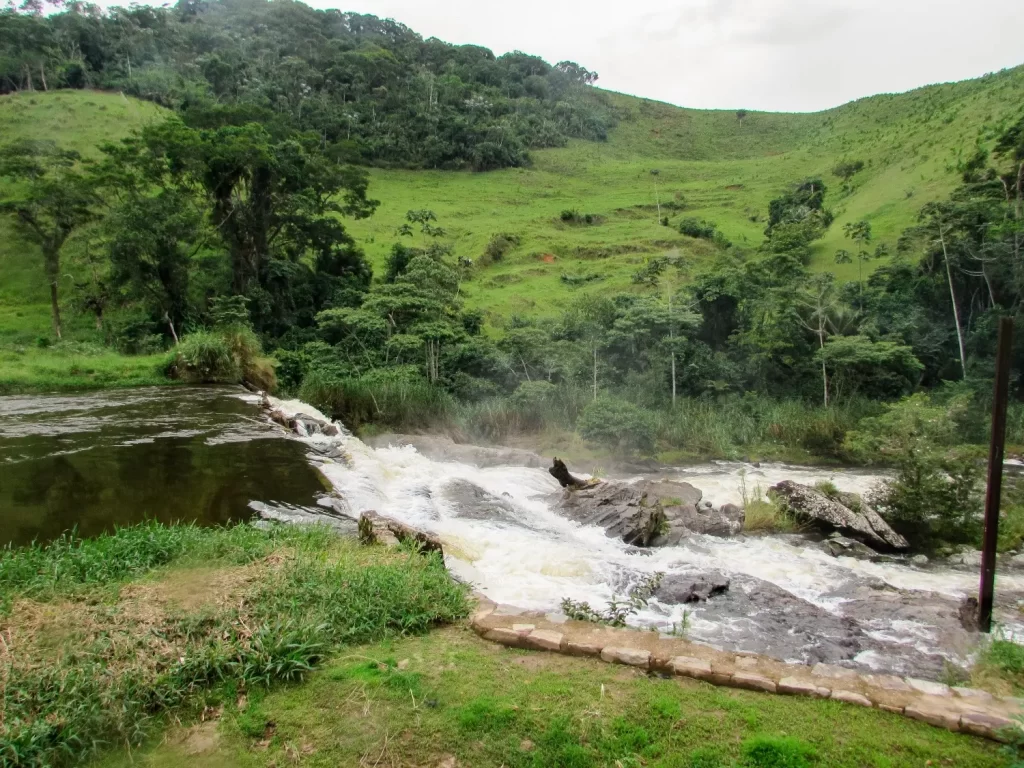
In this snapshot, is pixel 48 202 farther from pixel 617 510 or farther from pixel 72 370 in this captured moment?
pixel 617 510

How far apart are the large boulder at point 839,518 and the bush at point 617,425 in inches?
209

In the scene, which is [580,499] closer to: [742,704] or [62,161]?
[742,704]

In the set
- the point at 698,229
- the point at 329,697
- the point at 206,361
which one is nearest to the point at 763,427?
the point at 329,697

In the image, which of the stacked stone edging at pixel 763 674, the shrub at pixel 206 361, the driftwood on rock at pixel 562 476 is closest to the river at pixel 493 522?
the driftwood on rock at pixel 562 476

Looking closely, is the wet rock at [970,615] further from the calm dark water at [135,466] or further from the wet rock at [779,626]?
the calm dark water at [135,466]

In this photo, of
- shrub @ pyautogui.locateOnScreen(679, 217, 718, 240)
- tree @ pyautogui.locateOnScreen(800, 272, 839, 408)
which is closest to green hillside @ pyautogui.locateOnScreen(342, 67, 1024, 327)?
shrub @ pyautogui.locateOnScreen(679, 217, 718, 240)

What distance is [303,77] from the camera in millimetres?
58656

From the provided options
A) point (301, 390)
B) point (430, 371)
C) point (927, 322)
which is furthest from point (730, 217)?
point (301, 390)

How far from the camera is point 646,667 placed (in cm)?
465

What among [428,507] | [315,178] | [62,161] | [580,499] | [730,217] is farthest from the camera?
[730,217]

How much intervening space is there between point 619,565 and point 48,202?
2602 cm

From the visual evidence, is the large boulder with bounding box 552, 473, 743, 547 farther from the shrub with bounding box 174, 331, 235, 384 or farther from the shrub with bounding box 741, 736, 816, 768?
the shrub with bounding box 174, 331, 235, 384

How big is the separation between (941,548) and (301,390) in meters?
15.1

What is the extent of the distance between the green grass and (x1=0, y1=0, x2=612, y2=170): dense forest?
4271 cm
